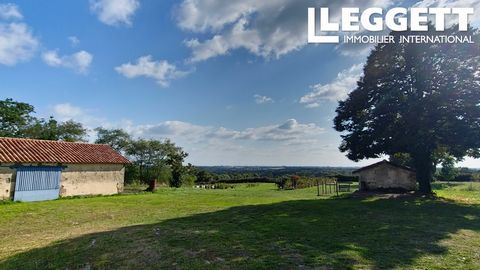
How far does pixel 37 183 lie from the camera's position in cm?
2178

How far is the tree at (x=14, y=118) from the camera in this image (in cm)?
3894

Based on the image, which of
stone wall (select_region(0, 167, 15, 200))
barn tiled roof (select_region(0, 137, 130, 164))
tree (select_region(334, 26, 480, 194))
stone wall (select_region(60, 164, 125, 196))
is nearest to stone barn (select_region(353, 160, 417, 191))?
tree (select_region(334, 26, 480, 194))

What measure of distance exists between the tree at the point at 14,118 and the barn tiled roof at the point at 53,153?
17690 millimetres

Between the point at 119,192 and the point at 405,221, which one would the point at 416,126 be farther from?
the point at 119,192

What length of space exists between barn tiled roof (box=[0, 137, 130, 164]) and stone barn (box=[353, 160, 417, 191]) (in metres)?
21.9

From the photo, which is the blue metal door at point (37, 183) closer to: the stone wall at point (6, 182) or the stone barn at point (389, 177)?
the stone wall at point (6, 182)

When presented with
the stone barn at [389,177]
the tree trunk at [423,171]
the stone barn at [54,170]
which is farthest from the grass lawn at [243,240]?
the stone barn at [389,177]

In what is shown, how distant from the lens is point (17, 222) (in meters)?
13.4

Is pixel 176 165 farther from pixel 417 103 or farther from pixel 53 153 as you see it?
pixel 417 103

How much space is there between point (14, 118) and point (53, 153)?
21.3 meters

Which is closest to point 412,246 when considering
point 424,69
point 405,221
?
point 405,221

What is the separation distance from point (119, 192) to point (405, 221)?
22.9 meters

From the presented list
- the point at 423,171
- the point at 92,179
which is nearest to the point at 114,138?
the point at 92,179

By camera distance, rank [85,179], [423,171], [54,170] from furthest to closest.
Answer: [85,179], [423,171], [54,170]
